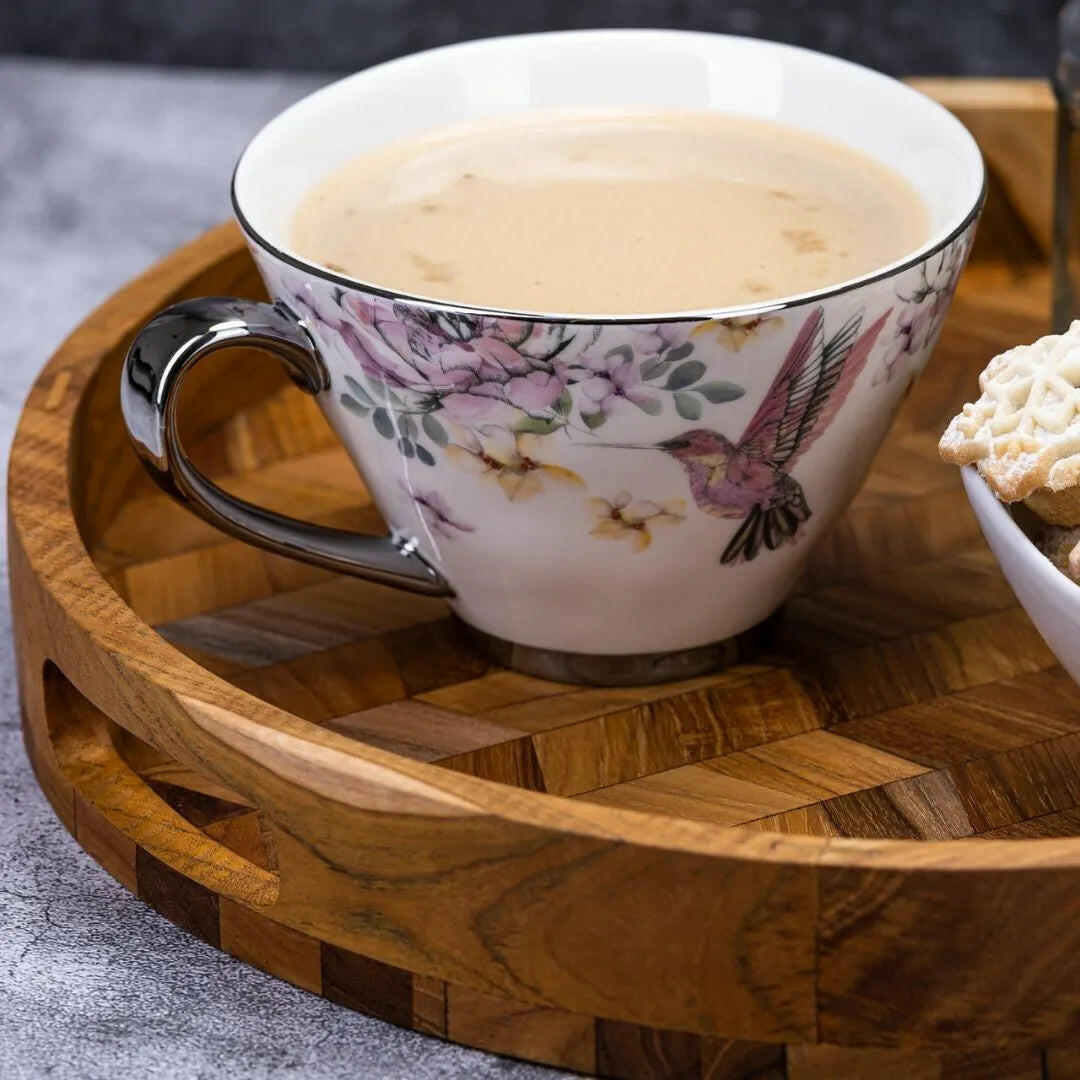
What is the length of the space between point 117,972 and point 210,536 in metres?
0.25

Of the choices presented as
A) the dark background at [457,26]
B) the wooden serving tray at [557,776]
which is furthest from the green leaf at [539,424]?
the dark background at [457,26]

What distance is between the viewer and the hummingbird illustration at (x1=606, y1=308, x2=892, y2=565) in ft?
1.96

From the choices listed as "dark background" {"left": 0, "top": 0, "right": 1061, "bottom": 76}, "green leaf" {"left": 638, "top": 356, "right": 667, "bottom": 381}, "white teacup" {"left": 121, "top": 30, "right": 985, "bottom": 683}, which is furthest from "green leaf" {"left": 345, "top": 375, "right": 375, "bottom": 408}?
"dark background" {"left": 0, "top": 0, "right": 1061, "bottom": 76}

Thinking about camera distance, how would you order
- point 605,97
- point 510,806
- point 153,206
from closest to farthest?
point 510,806
point 605,97
point 153,206

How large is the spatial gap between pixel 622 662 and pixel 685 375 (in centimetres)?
14

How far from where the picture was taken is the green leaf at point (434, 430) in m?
0.61

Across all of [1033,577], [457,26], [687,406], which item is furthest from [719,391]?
[457,26]

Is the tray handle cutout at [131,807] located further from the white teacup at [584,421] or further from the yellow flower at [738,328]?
the yellow flower at [738,328]

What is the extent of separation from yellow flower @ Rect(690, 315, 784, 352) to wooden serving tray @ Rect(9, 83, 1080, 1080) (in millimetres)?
152

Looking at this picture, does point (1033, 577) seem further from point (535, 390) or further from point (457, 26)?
point (457, 26)

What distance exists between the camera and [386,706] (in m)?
0.68

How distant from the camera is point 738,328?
57cm

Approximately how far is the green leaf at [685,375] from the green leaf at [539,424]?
4 centimetres

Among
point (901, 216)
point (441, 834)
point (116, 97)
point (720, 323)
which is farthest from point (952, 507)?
point (116, 97)
